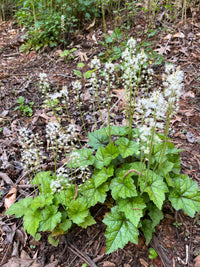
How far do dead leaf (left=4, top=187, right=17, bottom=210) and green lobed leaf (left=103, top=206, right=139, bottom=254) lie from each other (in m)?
1.35

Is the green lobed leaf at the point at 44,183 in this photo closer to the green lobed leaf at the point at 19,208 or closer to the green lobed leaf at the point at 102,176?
the green lobed leaf at the point at 19,208

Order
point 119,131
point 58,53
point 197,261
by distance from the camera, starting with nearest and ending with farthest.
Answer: point 197,261, point 119,131, point 58,53

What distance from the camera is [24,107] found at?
4211mm

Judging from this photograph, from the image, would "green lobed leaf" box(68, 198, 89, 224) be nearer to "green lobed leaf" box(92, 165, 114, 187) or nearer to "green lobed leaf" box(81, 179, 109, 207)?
"green lobed leaf" box(81, 179, 109, 207)

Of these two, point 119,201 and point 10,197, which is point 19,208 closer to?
point 10,197

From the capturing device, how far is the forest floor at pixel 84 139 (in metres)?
2.30

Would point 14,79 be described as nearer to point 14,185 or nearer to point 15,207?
point 14,185

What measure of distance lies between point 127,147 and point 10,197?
1698 millimetres

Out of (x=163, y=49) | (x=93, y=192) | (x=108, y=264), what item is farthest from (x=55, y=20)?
(x=108, y=264)

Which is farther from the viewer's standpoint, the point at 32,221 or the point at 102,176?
the point at 102,176

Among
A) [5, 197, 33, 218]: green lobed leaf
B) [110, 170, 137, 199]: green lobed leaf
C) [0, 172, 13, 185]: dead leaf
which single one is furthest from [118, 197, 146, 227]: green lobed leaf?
[0, 172, 13, 185]: dead leaf

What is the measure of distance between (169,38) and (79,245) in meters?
4.63

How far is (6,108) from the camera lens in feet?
13.9

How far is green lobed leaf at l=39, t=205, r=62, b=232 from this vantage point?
86.6 inches
